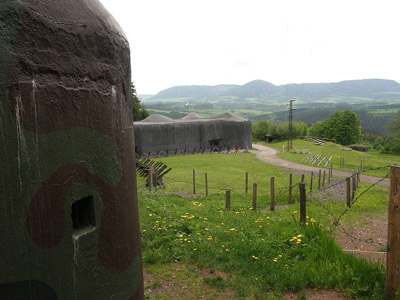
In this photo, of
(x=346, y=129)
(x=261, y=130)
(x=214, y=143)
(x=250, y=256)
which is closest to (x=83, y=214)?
(x=250, y=256)

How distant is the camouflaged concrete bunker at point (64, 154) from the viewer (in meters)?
1.88

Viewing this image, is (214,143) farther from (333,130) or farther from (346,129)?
(346,129)

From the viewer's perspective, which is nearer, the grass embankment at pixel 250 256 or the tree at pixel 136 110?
the grass embankment at pixel 250 256

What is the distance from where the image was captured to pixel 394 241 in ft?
13.3

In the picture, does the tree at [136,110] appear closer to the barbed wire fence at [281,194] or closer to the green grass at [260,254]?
the barbed wire fence at [281,194]

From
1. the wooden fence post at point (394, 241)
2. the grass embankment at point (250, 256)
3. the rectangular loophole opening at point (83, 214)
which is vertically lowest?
the grass embankment at point (250, 256)

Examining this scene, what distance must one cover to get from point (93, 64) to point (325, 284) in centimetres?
418

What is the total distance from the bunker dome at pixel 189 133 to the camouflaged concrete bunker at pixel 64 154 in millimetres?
27300

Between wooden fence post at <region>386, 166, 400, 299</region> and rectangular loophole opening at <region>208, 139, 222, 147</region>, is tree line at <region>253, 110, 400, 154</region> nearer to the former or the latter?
rectangular loophole opening at <region>208, 139, 222, 147</region>

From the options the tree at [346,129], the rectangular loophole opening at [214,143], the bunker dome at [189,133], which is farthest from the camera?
the tree at [346,129]

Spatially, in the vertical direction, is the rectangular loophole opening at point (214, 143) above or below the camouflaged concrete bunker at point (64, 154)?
below

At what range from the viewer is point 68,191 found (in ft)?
6.93

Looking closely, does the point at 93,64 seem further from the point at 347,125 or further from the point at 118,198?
the point at 347,125

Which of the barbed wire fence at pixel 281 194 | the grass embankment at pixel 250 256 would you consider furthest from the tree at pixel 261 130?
the grass embankment at pixel 250 256
